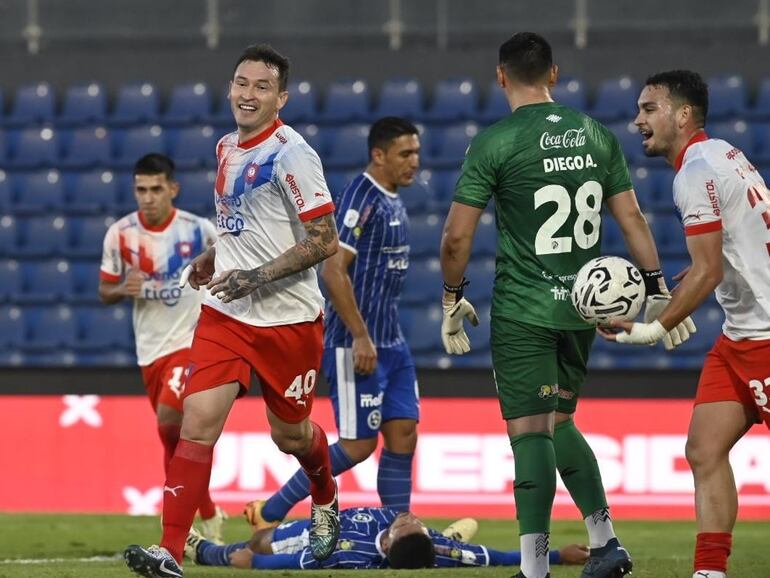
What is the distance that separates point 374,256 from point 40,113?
26.0 ft

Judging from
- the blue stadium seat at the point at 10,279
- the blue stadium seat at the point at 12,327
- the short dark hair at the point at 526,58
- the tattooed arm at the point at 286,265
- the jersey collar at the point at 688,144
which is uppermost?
the short dark hair at the point at 526,58

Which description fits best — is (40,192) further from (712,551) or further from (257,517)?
(712,551)

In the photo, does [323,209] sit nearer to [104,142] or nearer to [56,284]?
[56,284]

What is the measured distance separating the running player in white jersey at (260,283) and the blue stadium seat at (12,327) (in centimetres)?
751

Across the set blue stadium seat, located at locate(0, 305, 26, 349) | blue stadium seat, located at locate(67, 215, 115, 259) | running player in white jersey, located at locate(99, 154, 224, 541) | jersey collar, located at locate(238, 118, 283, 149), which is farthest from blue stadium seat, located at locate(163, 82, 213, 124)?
jersey collar, located at locate(238, 118, 283, 149)

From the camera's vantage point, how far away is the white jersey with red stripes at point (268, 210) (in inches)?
233

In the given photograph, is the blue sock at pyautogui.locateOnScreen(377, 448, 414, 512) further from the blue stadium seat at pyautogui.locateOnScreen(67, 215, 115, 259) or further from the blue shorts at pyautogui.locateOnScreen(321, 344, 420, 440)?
the blue stadium seat at pyautogui.locateOnScreen(67, 215, 115, 259)

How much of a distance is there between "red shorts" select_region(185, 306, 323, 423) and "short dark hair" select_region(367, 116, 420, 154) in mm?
2108

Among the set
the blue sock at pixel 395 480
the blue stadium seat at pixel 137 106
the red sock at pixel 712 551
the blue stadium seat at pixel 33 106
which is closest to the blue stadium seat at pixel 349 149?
the blue stadium seat at pixel 137 106

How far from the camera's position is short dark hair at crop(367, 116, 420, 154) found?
807cm

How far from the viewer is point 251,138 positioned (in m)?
6.08

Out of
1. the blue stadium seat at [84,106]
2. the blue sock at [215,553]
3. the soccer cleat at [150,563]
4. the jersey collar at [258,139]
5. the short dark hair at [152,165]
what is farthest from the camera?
the blue stadium seat at [84,106]

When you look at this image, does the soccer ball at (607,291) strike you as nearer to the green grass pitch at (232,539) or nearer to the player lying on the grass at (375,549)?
the green grass pitch at (232,539)

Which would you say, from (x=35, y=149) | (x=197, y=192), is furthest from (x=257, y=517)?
(x=35, y=149)
